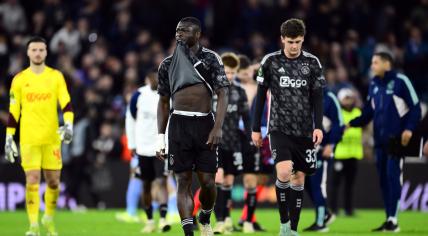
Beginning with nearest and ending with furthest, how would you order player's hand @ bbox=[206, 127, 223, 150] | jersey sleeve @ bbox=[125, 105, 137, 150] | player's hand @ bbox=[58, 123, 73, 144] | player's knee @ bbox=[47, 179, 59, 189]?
1. player's hand @ bbox=[206, 127, 223, 150]
2. player's hand @ bbox=[58, 123, 73, 144]
3. player's knee @ bbox=[47, 179, 59, 189]
4. jersey sleeve @ bbox=[125, 105, 137, 150]

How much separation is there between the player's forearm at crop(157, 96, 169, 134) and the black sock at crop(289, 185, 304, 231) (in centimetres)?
194

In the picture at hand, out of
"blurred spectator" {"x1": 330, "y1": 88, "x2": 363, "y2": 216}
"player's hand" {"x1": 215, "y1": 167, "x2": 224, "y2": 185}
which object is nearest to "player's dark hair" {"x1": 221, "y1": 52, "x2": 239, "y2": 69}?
"player's hand" {"x1": 215, "y1": 167, "x2": 224, "y2": 185}

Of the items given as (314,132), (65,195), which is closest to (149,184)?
(314,132)

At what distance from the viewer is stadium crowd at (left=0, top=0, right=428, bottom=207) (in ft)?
80.0

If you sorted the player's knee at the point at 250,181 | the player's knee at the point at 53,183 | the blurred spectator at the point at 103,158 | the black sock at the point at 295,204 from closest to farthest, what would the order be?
1. the black sock at the point at 295,204
2. the player's knee at the point at 53,183
3. the player's knee at the point at 250,181
4. the blurred spectator at the point at 103,158

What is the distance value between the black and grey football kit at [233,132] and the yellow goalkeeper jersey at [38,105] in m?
2.56

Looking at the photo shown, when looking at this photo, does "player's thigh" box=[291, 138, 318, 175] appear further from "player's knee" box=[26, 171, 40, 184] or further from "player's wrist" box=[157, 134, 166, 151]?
"player's knee" box=[26, 171, 40, 184]

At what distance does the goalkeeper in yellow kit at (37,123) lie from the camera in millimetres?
13906

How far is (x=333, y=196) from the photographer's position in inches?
787

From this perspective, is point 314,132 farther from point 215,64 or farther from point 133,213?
point 133,213

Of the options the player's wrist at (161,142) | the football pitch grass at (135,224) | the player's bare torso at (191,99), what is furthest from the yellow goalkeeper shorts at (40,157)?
the player's bare torso at (191,99)

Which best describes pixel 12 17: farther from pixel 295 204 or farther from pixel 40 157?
pixel 295 204

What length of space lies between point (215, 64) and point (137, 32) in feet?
48.5

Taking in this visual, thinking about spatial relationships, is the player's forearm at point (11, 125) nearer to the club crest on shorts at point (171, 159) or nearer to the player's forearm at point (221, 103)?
the club crest on shorts at point (171, 159)
